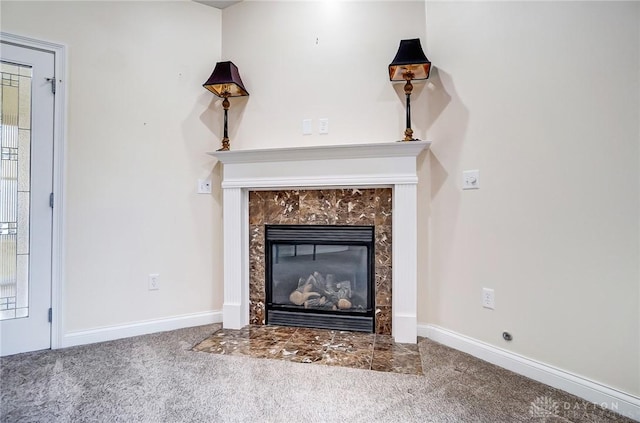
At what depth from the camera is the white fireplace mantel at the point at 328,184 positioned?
222cm

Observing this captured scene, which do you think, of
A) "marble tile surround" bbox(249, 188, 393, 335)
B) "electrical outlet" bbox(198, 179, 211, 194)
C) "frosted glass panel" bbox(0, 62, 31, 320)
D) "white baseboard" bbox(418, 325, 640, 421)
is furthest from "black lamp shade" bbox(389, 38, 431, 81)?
"frosted glass panel" bbox(0, 62, 31, 320)

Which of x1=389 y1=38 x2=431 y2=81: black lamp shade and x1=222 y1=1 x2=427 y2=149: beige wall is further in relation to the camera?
x1=222 y1=1 x2=427 y2=149: beige wall

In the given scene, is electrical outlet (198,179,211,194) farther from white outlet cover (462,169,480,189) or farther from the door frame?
white outlet cover (462,169,480,189)

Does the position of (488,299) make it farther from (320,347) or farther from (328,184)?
(328,184)

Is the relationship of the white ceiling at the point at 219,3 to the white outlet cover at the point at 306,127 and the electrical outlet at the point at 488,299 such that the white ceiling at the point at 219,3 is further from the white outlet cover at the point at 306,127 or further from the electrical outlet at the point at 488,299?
the electrical outlet at the point at 488,299

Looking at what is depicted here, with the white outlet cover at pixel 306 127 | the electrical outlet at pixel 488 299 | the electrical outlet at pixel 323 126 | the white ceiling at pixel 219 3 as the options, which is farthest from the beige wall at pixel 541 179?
the white ceiling at pixel 219 3

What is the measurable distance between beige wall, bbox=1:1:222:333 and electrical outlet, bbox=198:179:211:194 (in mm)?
45

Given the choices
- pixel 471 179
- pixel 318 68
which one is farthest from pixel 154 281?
pixel 471 179

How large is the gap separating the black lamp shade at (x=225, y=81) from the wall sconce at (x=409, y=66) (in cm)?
119

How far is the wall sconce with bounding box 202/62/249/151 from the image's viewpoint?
239 centimetres

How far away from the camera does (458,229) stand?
2125mm

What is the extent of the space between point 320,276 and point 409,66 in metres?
1.73

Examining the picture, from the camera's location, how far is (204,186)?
8.54 feet

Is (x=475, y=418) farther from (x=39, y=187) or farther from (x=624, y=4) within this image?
(x=39, y=187)
